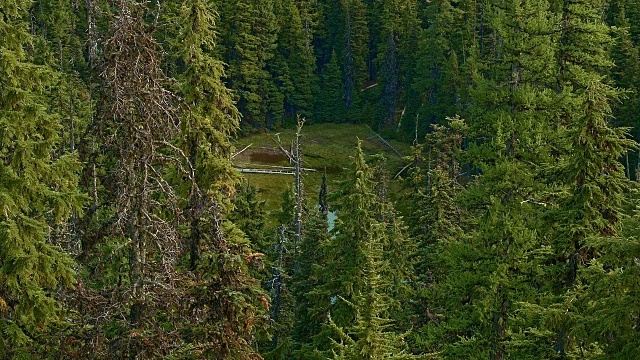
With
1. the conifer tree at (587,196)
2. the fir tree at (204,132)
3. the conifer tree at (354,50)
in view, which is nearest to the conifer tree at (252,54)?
the conifer tree at (354,50)

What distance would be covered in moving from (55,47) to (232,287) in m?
80.7

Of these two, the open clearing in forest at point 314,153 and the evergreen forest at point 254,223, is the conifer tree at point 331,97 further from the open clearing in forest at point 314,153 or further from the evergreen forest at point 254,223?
the evergreen forest at point 254,223

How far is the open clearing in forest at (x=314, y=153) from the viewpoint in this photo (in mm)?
77688

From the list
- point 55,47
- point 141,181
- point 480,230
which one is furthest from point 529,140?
point 55,47

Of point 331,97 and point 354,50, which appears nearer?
point 331,97

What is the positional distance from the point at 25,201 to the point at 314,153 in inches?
2885

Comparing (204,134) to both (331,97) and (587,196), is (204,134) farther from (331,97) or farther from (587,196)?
(331,97)

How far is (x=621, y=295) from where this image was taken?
40.1 feet

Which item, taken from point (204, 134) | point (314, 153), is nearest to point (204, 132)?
point (204, 134)

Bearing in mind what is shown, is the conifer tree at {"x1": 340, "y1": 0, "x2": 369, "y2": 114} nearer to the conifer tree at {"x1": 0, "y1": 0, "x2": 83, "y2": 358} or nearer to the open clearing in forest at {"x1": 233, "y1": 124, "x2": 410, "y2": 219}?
the open clearing in forest at {"x1": 233, "y1": 124, "x2": 410, "y2": 219}

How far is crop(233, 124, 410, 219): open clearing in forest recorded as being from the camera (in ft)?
255

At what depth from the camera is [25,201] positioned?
50.1 feet

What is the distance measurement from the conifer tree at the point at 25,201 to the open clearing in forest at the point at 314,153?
5537 cm

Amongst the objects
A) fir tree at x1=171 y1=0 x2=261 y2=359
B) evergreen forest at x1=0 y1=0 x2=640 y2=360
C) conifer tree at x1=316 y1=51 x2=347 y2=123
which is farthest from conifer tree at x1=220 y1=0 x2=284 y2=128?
fir tree at x1=171 y1=0 x2=261 y2=359
